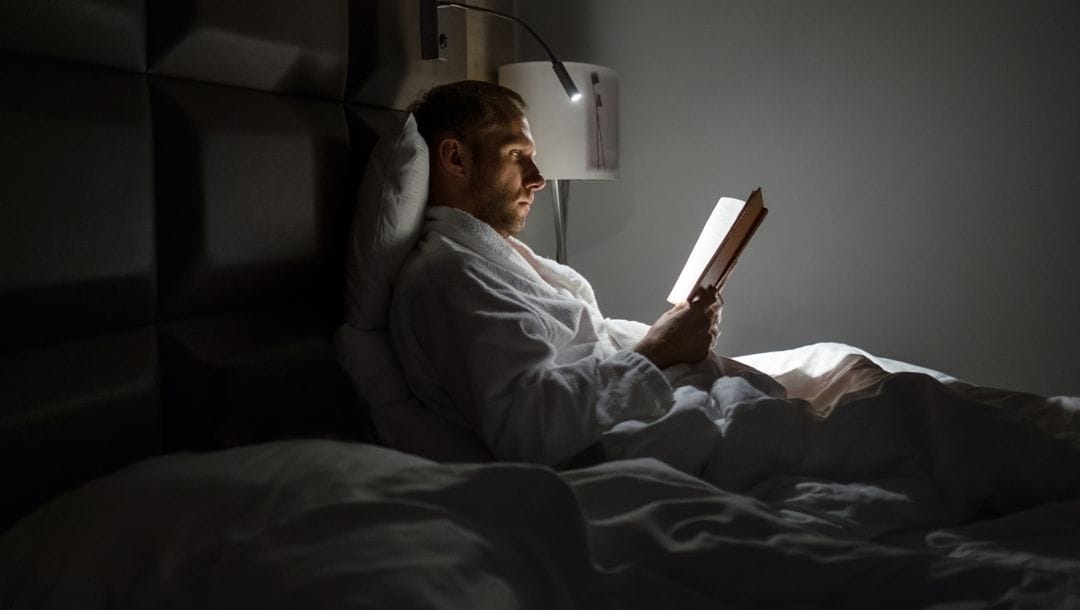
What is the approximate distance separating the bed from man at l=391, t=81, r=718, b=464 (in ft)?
0.23

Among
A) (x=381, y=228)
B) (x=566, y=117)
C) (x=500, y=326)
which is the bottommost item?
(x=500, y=326)

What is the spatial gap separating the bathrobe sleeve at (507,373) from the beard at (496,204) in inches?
→ 12.4

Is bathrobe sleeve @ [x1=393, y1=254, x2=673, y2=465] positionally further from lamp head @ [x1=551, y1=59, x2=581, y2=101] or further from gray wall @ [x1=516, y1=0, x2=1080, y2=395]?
gray wall @ [x1=516, y1=0, x2=1080, y2=395]

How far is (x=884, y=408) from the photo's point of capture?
1118 mm

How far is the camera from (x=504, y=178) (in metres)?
1.69

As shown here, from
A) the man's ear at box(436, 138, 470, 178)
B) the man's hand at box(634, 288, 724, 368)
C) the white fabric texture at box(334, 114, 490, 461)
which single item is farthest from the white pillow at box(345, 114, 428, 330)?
the man's hand at box(634, 288, 724, 368)

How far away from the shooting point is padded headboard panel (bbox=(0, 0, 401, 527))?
894 millimetres

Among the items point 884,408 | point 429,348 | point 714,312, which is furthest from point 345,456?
point 714,312

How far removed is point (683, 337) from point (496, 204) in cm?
46

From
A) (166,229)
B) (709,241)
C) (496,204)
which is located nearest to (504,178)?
(496,204)

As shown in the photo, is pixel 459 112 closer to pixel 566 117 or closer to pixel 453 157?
pixel 453 157

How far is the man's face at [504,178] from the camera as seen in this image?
1676 millimetres

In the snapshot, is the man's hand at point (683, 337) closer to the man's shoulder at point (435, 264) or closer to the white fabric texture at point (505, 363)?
the white fabric texture at point (505, 363)

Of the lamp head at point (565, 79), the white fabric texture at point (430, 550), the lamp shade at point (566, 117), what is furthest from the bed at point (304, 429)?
the lamp shade at point (566, 117)
